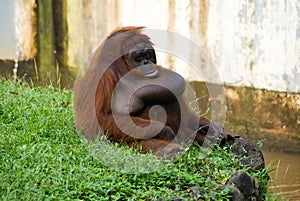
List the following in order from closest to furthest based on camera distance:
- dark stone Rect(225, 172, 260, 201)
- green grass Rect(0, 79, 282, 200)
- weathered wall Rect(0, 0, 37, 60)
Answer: green grass Rect(0, 79, 282, 200) → dark stone Rect(225, 172, 260, 201) → weathered wall Rect(0, 0, 37, 60)

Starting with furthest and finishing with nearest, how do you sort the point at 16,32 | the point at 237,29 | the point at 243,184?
the point at 16,32 < the point at 237,29 < the point at 243,184

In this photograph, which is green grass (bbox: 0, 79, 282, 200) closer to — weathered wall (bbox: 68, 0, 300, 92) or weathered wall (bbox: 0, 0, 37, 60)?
weathered wall (bbox: 68, 0, 300, 92)

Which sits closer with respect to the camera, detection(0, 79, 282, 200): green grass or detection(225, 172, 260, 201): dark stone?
detection(0, 79, 282, 200): green grass

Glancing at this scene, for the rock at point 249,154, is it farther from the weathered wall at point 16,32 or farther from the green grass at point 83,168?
the weathered wall at point 16,32

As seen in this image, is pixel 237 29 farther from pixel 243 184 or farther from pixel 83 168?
pixel 83 168

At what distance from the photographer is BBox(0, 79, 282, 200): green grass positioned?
11.0 feet

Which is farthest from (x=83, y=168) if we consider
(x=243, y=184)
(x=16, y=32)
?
(x=16, y=32)

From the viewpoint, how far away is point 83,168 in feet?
11.9

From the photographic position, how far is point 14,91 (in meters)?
5.33

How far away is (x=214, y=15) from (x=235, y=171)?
3.25 meters

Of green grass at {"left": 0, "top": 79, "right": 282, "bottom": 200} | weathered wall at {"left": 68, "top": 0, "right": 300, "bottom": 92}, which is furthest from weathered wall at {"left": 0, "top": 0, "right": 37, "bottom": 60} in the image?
green grass at {"left": 0, "top": 79, "right": 282, "bottom": 200}

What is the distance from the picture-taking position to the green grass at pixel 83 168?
334cm

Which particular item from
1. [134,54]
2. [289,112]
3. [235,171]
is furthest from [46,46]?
[235,171]

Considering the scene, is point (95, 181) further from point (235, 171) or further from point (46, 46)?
point (46, 46)
